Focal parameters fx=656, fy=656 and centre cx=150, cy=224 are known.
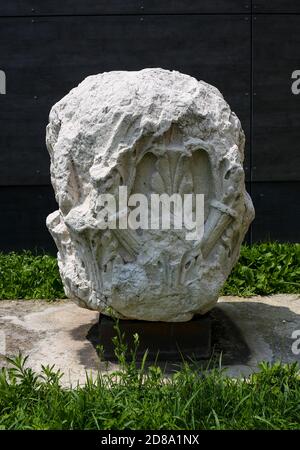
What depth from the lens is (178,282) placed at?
12.2 ft

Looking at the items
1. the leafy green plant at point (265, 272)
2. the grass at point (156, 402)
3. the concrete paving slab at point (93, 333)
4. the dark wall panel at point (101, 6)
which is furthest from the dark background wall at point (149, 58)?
the grass at point (156, 402)

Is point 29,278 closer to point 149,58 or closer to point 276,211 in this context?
point 149,58

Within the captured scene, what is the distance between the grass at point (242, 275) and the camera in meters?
5.50

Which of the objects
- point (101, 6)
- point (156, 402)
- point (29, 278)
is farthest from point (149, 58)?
point (156, 402)

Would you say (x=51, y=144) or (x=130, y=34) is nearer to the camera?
(x=51, y=144)

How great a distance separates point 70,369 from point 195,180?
1.30m

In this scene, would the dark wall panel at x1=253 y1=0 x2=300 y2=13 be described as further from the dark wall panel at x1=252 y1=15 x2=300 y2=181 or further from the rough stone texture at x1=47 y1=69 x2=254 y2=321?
the rough stone texture at x1=47 y1=69 x2=254 y2=321

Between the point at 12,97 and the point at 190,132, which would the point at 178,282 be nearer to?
the point at 190,132

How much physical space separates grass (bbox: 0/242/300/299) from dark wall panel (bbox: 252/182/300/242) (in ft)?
2.82

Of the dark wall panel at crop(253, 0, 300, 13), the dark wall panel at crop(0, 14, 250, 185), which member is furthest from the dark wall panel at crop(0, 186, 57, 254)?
the dark wall panel at crop(253, 0, 300, 13)

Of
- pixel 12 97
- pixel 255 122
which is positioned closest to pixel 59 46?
pixel 12 97

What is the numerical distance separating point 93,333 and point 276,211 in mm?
3357

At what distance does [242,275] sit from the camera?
5.69m

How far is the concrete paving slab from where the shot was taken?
12.7 ft
